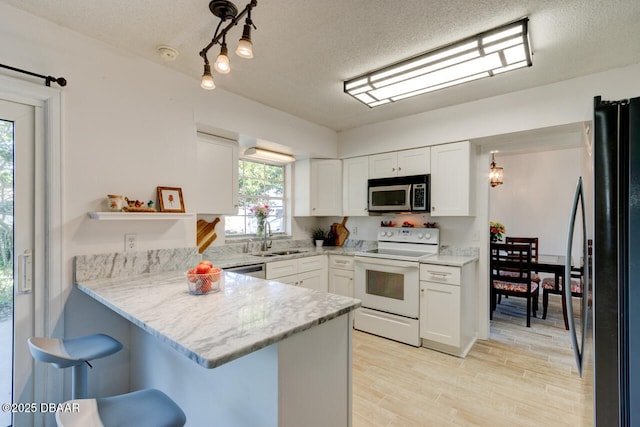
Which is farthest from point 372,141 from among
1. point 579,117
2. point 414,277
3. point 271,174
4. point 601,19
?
point 601,19

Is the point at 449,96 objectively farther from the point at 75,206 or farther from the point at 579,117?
the point at 75,206

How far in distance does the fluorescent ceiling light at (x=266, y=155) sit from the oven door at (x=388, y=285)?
60.2 inches

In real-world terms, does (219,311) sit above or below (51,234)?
below

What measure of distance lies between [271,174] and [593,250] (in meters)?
3.53

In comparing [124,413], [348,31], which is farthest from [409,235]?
[124,413]

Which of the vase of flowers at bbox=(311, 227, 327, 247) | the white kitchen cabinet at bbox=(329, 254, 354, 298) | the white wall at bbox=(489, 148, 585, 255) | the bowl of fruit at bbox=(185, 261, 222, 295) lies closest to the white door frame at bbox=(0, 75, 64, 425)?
the bowl of fruit at bbox=(185, 261, 222, 295)

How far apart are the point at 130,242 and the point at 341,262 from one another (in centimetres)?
226

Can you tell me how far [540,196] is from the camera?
5.48m

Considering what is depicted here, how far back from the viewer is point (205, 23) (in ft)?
5.92

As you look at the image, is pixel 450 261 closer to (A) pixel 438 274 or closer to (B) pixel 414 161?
(A) pixel 438 274

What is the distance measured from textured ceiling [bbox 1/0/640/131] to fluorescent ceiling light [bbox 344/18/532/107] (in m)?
0.06

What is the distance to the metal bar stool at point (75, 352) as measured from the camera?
48.1 inches

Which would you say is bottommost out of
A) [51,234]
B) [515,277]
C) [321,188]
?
[515,277]

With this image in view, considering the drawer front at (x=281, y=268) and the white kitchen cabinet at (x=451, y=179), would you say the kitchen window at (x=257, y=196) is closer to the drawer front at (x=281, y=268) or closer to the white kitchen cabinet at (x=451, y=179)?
the drawer front at (x=281, y=268)
